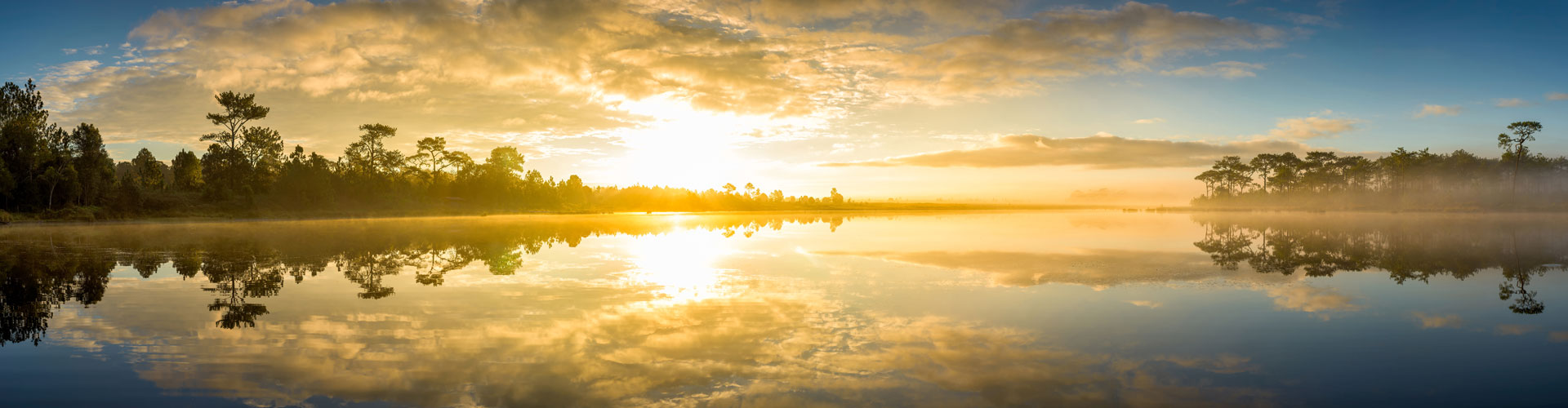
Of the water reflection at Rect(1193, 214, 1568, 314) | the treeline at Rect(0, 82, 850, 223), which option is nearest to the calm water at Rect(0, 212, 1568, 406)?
the water reflection at Rect(1193, 214, 1568, 314)

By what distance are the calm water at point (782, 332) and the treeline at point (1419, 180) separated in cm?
11426

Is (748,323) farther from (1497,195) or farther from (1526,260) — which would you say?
(1497,195)

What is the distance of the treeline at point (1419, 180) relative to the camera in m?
103

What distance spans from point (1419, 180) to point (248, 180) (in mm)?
183297

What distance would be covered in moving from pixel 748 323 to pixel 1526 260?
29.3 meters

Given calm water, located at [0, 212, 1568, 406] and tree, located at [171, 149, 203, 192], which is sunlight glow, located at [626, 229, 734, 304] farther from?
tree, located at [171, 149, 203, 192]

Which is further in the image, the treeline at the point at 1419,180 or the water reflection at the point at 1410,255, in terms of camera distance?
the treeline at the point at 1419,180

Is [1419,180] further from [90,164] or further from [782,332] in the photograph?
[90,164]

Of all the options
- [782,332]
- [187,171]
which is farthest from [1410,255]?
[187,171]

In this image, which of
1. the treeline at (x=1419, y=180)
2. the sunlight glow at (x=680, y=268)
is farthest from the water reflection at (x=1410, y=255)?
the treeline at (x=1419, y=180)

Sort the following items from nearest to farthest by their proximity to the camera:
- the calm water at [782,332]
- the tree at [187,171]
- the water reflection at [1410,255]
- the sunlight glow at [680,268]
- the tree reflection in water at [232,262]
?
the calm water at [782,332], the tree reflection in water at [232,262], the sunlight glow at [680,268], the water reflection at [1410,255], the tree at [187,171]

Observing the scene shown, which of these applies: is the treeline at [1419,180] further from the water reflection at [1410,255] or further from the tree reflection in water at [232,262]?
the tree reflection in water at [232,262]

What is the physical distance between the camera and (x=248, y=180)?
81250mm

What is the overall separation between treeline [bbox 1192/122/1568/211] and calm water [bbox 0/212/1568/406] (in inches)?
4499
